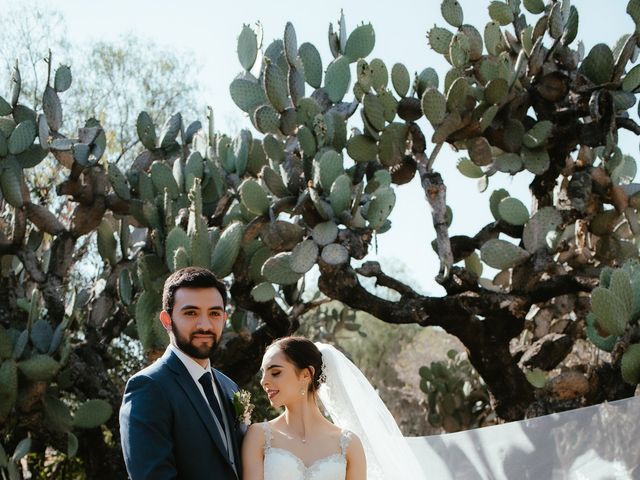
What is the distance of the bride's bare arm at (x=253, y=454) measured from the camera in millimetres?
4031

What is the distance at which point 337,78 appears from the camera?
830 cm

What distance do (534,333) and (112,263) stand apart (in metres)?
3.98

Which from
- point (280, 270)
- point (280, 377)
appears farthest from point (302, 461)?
point (280, 270)

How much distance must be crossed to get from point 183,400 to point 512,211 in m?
5.32

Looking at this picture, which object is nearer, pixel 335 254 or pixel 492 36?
pixel 335 254

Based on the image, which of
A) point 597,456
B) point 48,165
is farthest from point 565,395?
point 48,165

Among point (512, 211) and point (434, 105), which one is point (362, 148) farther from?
point (512, 211)

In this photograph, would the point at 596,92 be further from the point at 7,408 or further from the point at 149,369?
the point at 149,369

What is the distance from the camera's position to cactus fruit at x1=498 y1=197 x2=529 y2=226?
27.4 feet

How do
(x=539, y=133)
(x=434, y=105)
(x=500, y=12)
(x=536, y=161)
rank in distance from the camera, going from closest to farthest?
(x=434, y=105) → (x=539, y=133) → (x=536, y=161) → (x=500, y=12)

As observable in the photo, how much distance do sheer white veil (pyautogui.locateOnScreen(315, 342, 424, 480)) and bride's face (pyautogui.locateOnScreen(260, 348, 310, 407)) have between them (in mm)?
537

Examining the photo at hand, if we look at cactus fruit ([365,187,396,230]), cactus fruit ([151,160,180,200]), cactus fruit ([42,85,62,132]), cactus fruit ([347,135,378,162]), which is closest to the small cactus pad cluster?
cactus fruit ([365,187,396,230])

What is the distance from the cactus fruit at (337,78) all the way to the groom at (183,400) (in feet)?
16.1

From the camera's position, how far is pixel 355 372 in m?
4.99
